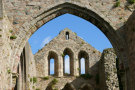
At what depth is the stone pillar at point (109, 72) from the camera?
18172 millimetres

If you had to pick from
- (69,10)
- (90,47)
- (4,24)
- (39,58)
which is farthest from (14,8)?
(90,47)

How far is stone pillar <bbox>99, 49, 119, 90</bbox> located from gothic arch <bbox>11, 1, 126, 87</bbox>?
26.9ft

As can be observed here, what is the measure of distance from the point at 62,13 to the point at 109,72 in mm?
8829

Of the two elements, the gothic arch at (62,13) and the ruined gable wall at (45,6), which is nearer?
the gothic arch at (62,13)

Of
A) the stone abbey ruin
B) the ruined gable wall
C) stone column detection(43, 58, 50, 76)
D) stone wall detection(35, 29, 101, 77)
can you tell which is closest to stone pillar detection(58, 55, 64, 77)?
stone wall detection(35, 29, 101, 77)

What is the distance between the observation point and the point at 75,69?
21.6 metres

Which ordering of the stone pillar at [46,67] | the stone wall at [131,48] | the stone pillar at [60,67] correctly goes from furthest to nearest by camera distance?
1. the stone pillar at [60,67]
2. the stone pillar at [46,67]
3. the stone wall at [131,48]

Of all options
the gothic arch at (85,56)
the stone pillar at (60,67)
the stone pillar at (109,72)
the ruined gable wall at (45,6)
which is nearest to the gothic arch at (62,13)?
the ruined gable wall at (45,6)

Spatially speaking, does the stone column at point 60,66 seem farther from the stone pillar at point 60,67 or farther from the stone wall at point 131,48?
the stone wall at point 131,48

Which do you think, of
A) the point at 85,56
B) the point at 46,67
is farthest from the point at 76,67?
the point at 46,67

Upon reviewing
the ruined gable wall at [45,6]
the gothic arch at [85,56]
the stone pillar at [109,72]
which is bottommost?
the stone pillar at [109,72]

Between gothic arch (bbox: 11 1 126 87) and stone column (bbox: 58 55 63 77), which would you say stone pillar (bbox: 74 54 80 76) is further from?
gothic arch (bbox: 11 1 126 87)

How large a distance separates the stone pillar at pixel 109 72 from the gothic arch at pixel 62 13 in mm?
8185

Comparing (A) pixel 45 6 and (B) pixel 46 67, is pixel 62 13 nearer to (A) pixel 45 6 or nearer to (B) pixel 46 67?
(A) pixel 45 6
